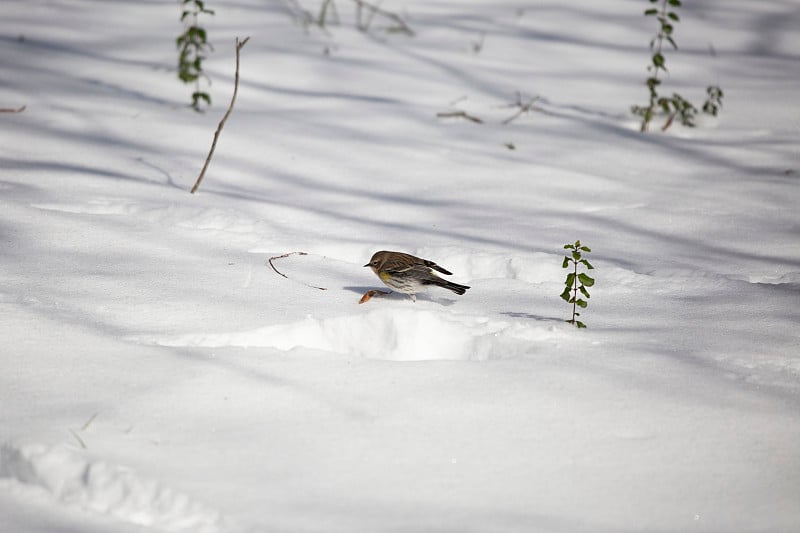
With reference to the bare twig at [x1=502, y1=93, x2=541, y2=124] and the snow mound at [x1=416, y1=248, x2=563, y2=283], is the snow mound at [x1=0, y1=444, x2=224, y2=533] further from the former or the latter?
the bare twig at [x1=502, y1=93, x2=541, y2=124]

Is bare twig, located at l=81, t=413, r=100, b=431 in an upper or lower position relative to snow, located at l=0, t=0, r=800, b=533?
lower

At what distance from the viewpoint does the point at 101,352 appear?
99.3 inches

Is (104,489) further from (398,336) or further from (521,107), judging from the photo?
(521,107)

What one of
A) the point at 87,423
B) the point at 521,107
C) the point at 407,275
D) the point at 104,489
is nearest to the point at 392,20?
the point at 521,107

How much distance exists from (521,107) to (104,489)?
492 centimetres

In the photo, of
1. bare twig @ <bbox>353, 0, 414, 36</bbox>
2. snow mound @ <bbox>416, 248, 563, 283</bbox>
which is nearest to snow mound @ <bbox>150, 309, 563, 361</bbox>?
snow mound @ <bbox>416, 248, 563, 283</bbox>

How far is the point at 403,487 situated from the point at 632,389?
852mm

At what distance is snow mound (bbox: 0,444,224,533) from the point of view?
6.04 ft

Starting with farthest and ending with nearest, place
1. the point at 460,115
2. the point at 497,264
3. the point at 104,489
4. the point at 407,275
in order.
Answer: the point at 460,115 → the point at 497,264 → the point at 407,275 → the point at 104,489

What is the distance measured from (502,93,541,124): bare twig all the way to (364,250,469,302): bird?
118 inches

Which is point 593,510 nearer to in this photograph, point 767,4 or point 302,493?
point 302,493

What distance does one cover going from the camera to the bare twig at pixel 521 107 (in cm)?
591

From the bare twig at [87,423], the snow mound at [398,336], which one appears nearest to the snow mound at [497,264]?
the snow mound at [398,336]

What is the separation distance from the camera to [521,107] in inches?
243
